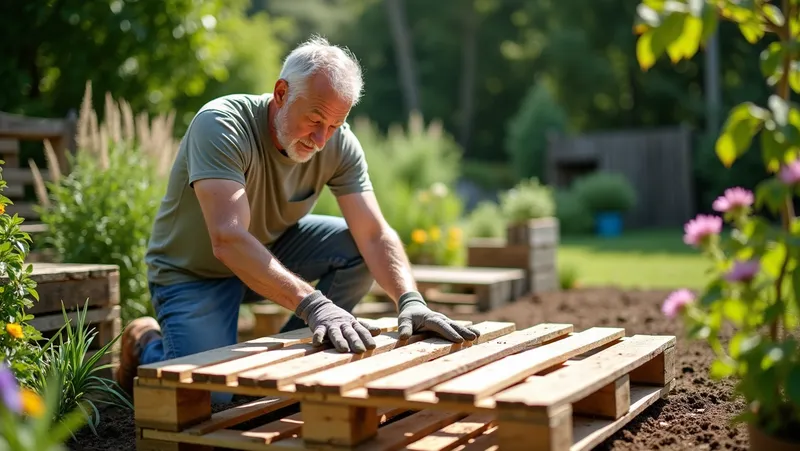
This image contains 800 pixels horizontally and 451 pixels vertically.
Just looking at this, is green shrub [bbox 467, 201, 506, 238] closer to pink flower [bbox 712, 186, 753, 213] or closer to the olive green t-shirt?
the olive green t-shirt

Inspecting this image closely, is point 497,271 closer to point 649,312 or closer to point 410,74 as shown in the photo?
point 649,312

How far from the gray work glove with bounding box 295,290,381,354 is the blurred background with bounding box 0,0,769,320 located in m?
1.77

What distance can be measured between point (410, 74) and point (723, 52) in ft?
35.5

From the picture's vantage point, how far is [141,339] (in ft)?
11.5

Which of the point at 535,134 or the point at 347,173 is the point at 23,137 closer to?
the point at 347,173

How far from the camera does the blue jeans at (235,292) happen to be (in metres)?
3.38

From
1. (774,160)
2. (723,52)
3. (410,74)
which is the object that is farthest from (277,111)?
(410,74)

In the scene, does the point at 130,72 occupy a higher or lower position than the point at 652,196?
higher

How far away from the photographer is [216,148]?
10.0 ft

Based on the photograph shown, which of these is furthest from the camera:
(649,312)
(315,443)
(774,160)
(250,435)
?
(649,312)

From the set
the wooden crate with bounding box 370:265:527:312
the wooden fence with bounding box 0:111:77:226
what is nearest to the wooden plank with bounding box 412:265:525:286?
the wooden crate with bounding box 370:265:527:312

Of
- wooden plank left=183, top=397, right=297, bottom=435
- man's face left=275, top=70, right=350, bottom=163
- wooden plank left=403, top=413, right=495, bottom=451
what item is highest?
man's face left=275, top=70, right=350, bottom=163

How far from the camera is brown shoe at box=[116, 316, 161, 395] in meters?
3.50

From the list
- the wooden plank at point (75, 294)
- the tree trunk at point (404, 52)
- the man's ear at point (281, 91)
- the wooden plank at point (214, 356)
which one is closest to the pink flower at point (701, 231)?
the wooden plank at point (214, 356)
